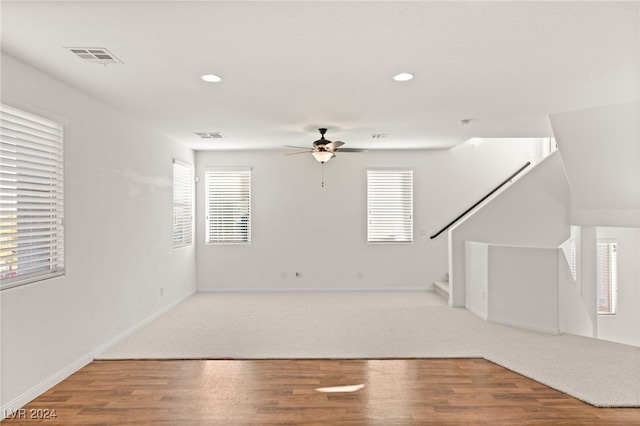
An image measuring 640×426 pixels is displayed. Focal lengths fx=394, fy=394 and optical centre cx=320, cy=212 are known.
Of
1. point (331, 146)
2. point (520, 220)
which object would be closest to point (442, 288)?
point (520, 220)

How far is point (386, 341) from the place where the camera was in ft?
15.3

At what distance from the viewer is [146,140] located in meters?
5.50

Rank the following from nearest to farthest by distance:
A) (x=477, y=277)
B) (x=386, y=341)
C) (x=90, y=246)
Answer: (x=90, y=246) < (x=386, y=341) < (x=477, y=277)

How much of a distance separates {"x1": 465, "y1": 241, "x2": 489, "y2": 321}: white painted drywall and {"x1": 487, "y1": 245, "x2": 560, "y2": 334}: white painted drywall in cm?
13

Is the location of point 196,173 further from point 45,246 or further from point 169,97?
point 45,246

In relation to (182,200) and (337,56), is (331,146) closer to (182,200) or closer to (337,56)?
(337,56)

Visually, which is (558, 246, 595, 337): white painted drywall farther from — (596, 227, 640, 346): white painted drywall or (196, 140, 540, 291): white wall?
(596, 227, 640, 346): white painted drywall

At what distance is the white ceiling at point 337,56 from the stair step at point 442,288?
322cm

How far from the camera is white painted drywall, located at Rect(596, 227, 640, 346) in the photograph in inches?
323

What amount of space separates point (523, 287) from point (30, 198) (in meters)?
5.57

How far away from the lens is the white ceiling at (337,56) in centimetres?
238

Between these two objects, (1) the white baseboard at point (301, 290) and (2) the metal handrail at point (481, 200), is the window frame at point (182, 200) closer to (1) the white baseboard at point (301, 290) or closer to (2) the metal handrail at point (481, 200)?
(1) the white baseboard at point (301, 290)

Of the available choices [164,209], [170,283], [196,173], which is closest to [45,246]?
[164,209]

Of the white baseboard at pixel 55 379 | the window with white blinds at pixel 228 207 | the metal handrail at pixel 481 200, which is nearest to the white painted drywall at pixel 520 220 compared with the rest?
the metal handrail at pixel 481 200
